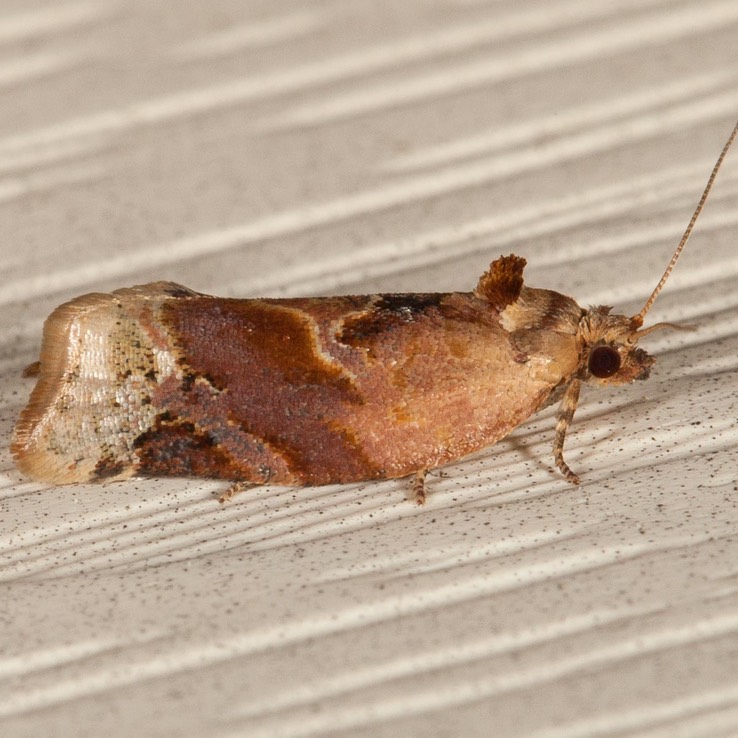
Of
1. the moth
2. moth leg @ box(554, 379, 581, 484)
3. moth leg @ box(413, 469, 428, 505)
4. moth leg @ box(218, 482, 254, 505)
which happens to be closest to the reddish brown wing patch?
the moth

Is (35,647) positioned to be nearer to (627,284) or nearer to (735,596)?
(735,596)

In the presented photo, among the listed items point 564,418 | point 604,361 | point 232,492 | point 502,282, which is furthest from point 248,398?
point 604,361

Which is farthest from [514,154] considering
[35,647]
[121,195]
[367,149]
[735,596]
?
[35,647]

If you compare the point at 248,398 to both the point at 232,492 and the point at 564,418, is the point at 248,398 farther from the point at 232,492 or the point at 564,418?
the point at 564,418

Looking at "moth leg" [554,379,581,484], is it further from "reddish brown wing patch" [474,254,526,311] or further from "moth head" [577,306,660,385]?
"reddish brown wing patch" [474,254,526,311]

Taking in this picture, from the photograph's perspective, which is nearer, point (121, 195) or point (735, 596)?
point (735, 596)

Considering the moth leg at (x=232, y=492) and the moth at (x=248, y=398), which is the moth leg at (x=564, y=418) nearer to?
the moth at (x=248, y=398)

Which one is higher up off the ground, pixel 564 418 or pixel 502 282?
pixel 502 282
